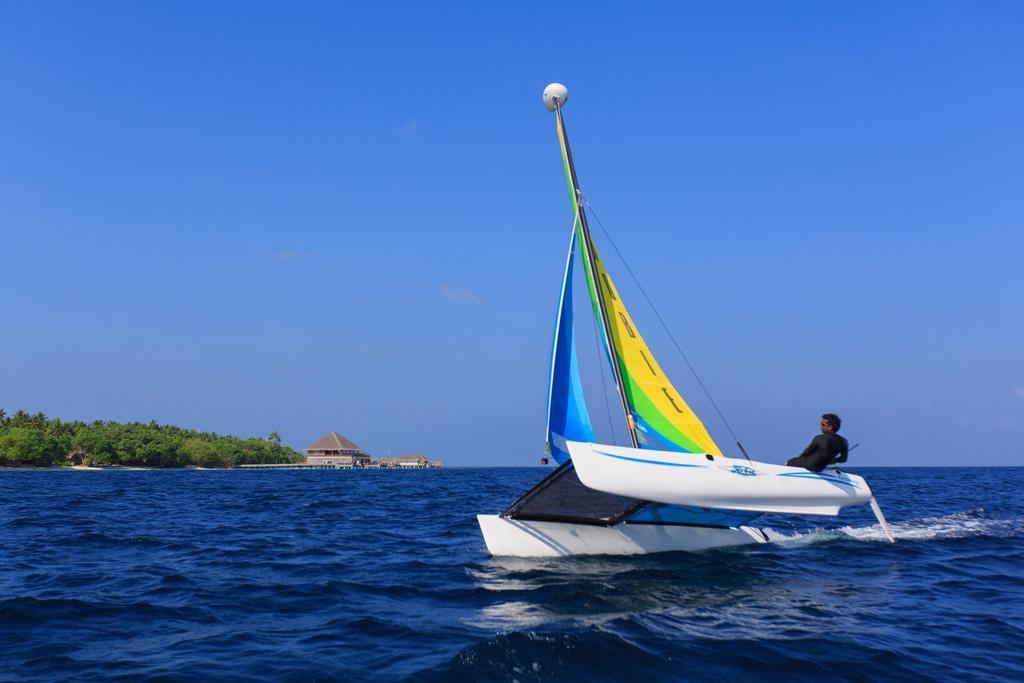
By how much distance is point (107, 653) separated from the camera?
19.2 feet

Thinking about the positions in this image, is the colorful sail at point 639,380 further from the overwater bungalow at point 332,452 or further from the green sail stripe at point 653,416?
the overwater bungalow at point 332,452

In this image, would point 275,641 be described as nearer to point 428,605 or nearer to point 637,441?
point 428,605

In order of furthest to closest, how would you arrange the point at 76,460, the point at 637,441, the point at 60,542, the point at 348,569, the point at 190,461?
1. the point at 190,461
2. the point at 76,460
3. the point at 60,542
4. the point at 637,441
5. the point at 348,569

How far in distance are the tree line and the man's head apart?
293ft

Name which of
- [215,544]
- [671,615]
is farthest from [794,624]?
[215,544]

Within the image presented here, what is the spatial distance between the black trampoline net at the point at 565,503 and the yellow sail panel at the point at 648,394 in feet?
4.58

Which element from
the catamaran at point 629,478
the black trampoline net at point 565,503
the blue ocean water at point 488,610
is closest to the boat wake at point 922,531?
the blue ocean water at point 488,610

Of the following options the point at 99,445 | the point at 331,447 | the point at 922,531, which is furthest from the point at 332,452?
the point at 922,531

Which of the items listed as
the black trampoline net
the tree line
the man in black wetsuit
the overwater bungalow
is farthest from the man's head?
the overwater bungalow

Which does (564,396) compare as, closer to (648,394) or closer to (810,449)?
(648,394)

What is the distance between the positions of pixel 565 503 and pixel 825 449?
181 inches

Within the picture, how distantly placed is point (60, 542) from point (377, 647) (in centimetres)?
A: 989

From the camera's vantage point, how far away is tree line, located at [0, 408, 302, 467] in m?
75.6

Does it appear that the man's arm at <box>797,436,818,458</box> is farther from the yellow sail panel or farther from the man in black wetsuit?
the yellow sail panel
